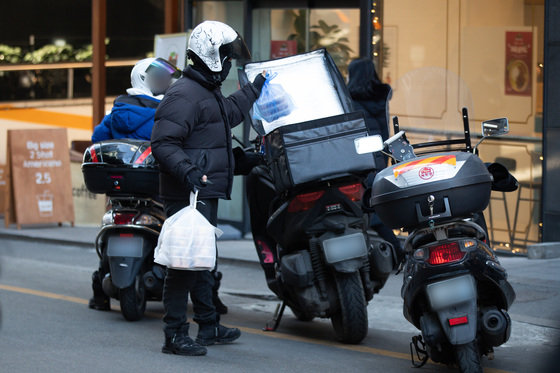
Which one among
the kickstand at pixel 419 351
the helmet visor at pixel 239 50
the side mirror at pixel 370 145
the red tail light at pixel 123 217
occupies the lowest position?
the kickstand at pixel 419 351

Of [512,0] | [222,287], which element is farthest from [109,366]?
[512,0]

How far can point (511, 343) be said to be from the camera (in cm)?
663

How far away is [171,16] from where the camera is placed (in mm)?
13344

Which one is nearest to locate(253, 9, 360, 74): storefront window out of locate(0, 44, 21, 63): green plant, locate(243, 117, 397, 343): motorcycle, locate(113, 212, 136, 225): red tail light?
locate(0, 44, 21, 63): green plant

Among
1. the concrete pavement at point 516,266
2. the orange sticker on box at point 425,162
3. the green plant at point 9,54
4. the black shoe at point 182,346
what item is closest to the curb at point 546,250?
the concrete pavement at point 516,266

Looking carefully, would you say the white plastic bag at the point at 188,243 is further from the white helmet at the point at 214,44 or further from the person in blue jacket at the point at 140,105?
the person in blue jacket at the point at 140,105

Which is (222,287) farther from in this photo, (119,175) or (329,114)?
(329,114)

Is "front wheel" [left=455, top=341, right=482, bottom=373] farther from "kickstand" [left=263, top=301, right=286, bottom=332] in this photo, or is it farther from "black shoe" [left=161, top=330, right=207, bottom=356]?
"kickstand" [left=263, top=301, right=286, bottom=332]

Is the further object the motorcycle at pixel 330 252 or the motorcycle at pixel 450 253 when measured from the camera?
the motorcycle at pixel 330 252

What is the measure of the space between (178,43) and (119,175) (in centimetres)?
493

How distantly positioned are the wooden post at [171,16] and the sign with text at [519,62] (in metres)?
4.71

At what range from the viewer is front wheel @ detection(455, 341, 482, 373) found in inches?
200

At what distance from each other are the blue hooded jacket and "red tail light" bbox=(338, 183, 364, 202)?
70.6 inches

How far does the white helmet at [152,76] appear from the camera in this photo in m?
7.71
